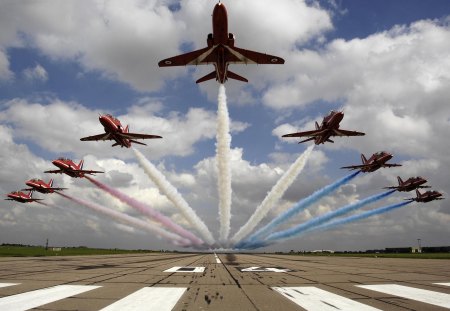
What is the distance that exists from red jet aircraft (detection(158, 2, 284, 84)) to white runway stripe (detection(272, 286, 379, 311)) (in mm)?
30571

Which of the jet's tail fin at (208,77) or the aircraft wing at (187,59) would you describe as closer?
the aircraft wing at (187,59)

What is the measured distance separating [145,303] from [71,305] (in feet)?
6.56

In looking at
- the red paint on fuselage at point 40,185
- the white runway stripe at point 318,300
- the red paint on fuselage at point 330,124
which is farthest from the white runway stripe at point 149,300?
the red paint on fuselage at point 40,185

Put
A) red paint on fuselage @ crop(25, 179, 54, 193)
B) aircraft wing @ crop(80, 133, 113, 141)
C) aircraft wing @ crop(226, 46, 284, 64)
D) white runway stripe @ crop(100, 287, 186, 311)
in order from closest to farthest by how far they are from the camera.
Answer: white runway stripe @ crop(100, 287, 186, 311), aircraft wing @ crop(226, 46, 284, 64), aircraft wing @ crop(80, 133, 113, 141), red paint on fuselage @ crop(25, 179, 54, 193)

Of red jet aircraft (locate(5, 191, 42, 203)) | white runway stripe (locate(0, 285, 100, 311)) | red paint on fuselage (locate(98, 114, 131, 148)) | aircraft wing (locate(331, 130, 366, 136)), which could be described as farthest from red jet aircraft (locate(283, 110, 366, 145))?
red jet aircraft (locate(5, 191, 42, 203))

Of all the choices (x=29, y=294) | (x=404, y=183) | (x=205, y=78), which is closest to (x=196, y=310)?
(x=29, y=294)

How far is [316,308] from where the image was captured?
8.52 metres

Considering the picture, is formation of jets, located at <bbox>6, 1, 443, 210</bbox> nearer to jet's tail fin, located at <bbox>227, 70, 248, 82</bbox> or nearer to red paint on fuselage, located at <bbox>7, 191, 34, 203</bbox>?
jet's tail fin, located at <bbox>227, 70, 248, 82</bbox>

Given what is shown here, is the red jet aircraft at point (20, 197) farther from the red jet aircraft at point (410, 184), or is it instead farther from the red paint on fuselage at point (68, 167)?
the red jet aircraft at point (410, 184)

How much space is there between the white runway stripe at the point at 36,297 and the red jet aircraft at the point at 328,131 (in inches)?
1662

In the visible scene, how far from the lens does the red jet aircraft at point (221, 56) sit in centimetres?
3672

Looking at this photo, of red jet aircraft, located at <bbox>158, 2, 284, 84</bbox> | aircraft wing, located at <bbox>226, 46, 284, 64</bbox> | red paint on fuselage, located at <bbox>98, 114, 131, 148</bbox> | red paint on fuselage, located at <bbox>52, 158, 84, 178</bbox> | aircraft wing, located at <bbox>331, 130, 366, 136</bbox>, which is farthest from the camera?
red paint on fuselage, located at <bbox>52, 158, 84, 178</bbox>

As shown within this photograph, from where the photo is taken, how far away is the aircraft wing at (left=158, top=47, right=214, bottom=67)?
39781mm

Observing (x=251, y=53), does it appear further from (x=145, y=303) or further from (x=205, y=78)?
(x=145, y=303)
